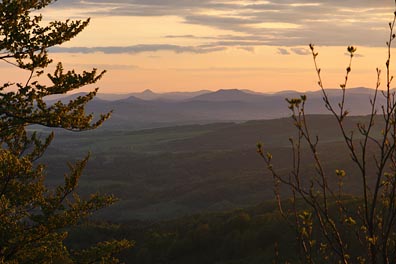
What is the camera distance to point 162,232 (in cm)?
3938

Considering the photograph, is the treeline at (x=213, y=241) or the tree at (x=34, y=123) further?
the treeline at (x=213, y=241)

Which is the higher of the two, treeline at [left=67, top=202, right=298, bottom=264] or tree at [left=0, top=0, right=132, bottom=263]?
tree at [left=0, top=0, right=132, bottom=263]

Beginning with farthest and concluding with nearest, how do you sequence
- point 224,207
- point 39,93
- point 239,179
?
point 239,179
point 224,207
point 39,93

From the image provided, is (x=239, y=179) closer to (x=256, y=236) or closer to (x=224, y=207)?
(x=224, y=207)

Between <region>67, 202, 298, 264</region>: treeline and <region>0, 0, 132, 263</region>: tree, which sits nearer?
<region>0, 0, 132, 263</region>: tree

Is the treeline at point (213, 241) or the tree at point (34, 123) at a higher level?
the tree at point (34, 123)

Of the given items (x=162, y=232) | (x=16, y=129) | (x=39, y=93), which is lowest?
(x=162, y=232)

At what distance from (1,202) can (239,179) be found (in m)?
70.3

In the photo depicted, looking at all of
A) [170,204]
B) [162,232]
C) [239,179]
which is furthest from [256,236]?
[239,179]

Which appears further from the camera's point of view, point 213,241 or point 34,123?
point 213,241

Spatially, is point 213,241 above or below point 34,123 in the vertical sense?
below

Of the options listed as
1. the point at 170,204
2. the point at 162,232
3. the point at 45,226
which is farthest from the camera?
the point at 170,204

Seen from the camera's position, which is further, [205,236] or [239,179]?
[239,179]

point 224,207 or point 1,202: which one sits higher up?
point 1,202
